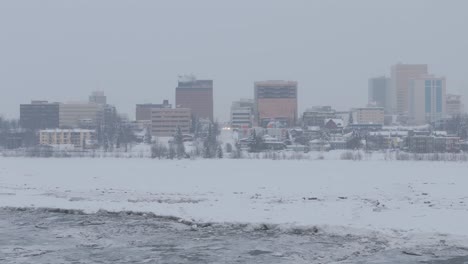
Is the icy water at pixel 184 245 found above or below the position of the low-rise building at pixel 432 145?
below

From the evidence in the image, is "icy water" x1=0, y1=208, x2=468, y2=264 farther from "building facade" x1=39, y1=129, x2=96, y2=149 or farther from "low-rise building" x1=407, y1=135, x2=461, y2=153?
"building facade" x1=39, y1=129, x2=96, y2=149

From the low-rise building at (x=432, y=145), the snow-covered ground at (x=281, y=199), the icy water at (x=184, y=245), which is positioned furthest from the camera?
the low-rise building at (x=432, y=145)

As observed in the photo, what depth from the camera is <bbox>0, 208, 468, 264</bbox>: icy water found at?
68.9 ft

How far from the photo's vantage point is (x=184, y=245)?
23.5 meters

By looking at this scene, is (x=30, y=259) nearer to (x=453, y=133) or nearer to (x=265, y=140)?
(x=265, y=140)

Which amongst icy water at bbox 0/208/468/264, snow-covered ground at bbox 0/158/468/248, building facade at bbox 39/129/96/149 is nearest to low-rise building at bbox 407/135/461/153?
building facade at bbox 39/129/96/149

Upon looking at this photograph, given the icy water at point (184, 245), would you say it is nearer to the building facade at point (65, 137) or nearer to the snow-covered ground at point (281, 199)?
the snow-covered ground at point (281, 199)

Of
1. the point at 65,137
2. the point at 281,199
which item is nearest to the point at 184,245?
the point at 281,199

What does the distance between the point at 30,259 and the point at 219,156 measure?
10029 centimetres

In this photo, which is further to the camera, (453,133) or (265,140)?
(453,133)

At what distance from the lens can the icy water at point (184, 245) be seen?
21000 millimetres

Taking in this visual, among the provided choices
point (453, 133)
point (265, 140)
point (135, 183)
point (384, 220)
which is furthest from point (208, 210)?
point (453, 133)

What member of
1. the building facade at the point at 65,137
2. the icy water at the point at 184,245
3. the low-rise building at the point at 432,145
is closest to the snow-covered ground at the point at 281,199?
the icy water at the point at 184,245

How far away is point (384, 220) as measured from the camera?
28.8m
